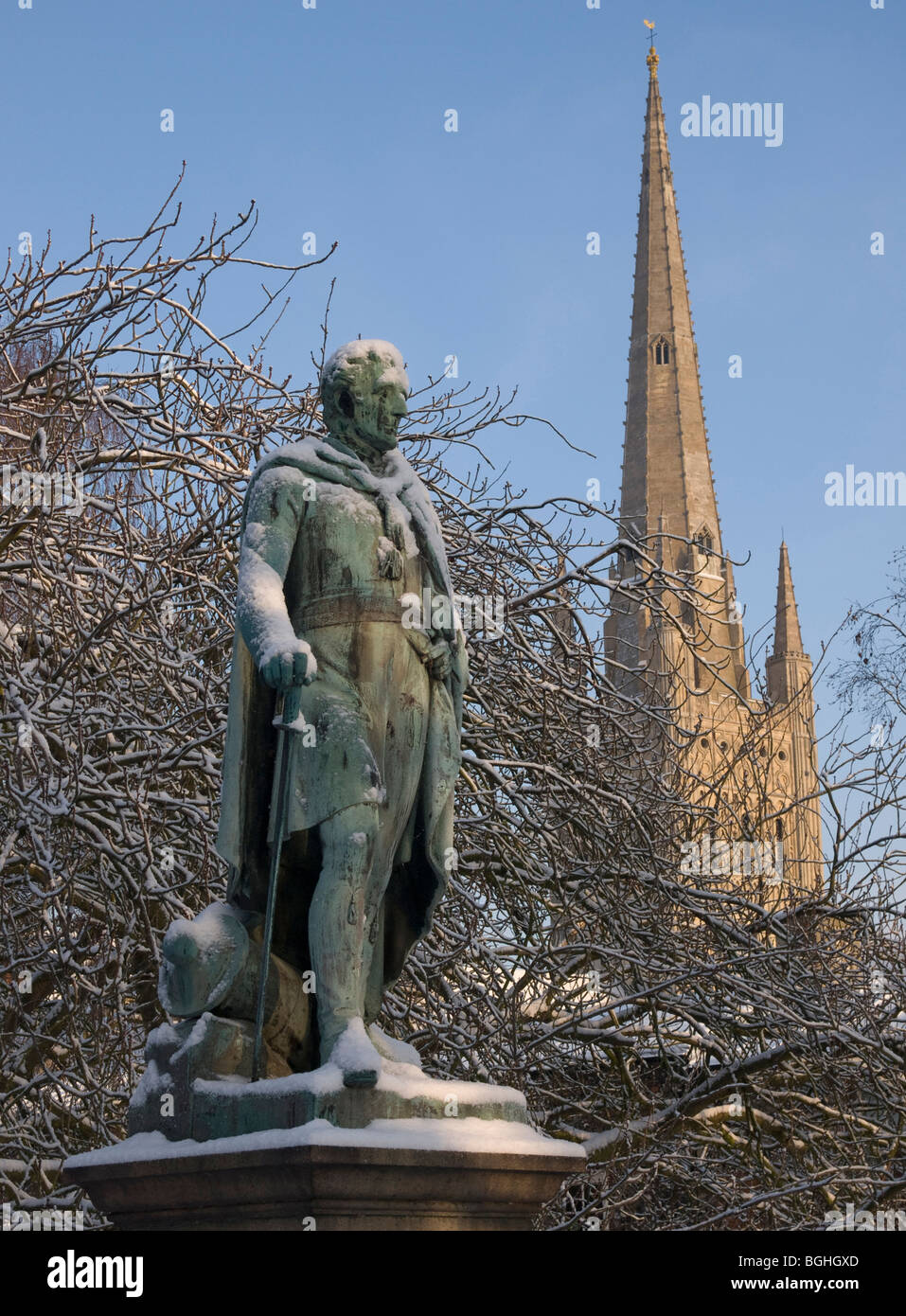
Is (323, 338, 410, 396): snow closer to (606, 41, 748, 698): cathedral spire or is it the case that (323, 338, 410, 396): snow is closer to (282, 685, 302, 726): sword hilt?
(282, 685, 302, 726): sword hilt

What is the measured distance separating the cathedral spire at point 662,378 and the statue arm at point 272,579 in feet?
174

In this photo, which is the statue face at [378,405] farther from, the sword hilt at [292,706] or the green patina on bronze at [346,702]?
the sword hilt at [292,706]

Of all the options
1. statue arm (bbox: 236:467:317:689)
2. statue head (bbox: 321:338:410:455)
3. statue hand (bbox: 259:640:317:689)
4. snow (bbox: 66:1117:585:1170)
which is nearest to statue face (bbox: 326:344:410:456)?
statue head (bbox: 321:338:410:455)

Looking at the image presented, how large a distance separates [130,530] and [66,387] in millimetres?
909

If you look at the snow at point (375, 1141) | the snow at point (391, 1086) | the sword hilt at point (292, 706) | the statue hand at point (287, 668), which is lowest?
the snow at point (375, 1141)

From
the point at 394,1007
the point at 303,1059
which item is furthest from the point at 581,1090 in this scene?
the point at 303,1059

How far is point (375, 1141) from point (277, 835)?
2.99ft

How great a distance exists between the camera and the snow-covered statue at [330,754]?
4.46 meters

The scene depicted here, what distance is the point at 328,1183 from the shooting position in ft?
12.9

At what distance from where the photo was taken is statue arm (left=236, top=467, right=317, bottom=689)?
4336 millimetres

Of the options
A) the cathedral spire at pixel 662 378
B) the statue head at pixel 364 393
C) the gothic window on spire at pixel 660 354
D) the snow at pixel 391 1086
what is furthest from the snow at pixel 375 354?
the gothic window on spire at pixel 660 354

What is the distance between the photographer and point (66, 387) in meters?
9.14

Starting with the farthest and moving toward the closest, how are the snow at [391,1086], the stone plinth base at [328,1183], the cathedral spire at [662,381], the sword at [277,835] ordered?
the cathedral spire at [662,381] → the sword at [277,835] → the snow at [391,1086] → the stone plinth base at [328,1183]

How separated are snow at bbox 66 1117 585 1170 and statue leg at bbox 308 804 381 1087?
34 centimetres
